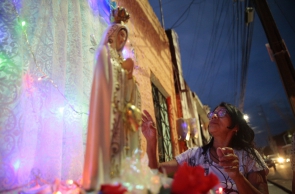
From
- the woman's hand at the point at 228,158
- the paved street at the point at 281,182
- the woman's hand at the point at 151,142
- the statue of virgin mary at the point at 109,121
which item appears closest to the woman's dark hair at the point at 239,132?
the woman's hand at the point at 228,158

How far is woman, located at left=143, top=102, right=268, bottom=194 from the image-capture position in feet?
6.34

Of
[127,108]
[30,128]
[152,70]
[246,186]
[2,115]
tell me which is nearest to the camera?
[127,108]

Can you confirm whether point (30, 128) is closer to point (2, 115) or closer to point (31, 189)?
point (2, 115)

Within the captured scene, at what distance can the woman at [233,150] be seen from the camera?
193 cm

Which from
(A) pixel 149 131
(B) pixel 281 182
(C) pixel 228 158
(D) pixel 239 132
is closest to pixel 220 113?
(D) pixel 239 132

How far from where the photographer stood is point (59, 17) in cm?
169

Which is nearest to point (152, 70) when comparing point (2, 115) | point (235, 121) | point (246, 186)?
Result: point (235, 121)

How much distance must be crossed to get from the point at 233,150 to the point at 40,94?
1664 mm

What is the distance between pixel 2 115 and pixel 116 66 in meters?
0.71

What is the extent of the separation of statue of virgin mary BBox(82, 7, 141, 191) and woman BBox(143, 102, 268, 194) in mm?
1106

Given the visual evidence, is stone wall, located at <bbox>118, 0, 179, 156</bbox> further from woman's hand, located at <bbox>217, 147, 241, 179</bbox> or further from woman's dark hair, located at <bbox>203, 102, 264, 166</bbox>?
woman's hand, located at <bbox>217, 147, 241, 179</bbox>

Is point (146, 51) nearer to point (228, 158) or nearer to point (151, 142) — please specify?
point (151, 142)

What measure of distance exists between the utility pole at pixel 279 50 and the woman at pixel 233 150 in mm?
3514

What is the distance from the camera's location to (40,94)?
4.50 ft
